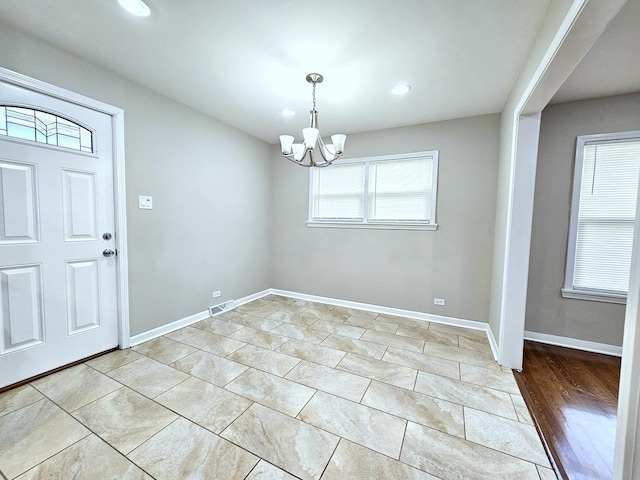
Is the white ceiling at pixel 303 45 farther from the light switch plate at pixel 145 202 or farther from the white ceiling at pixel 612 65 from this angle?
the light switch plate at pixel 145 202

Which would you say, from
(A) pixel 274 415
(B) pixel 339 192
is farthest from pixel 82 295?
(B) pixel 339 192

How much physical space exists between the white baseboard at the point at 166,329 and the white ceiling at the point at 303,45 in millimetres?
2504

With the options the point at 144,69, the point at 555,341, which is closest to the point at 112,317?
the point at 144,69

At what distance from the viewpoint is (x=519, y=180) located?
215cm

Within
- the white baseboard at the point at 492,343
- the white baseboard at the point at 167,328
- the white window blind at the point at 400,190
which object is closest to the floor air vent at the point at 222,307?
the white baseboard at the point at 167,328

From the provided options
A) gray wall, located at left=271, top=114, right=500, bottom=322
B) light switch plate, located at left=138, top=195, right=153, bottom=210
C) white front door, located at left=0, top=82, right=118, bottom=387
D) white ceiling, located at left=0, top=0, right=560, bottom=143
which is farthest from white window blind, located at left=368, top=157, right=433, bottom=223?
white front door, located at left=0, top=82, right=118, bottom=387

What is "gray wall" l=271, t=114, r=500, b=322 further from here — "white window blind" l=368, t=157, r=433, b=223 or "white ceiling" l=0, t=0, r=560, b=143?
"white ceiling" l=0, t=0, r=560, b=143

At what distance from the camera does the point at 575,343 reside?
2713mm

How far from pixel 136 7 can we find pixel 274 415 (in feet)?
8.98

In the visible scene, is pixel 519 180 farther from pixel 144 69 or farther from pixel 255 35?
pixel 144 69

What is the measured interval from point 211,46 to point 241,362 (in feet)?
8.52

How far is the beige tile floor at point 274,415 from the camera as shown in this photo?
1.33m

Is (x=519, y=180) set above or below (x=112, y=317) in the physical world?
above

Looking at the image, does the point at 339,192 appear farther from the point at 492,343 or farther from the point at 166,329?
the point at 166,329
